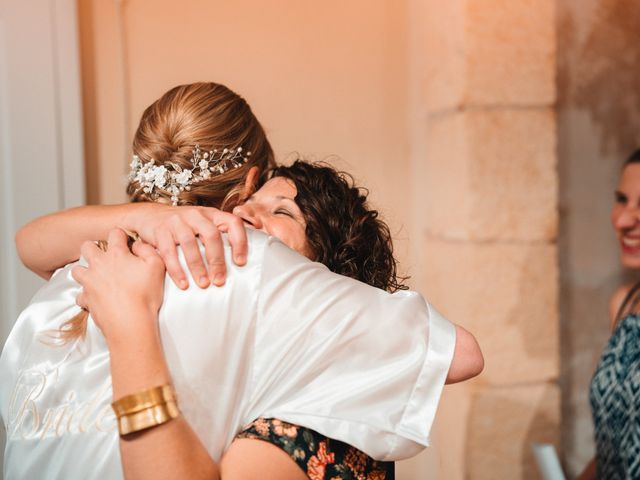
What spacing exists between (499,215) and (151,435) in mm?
1614

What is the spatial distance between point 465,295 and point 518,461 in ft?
1.98

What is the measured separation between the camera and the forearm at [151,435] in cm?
86

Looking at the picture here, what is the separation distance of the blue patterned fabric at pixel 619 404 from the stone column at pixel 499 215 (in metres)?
0.20

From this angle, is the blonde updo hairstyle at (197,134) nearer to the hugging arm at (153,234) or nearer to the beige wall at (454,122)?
the hugging arm at (153,234)

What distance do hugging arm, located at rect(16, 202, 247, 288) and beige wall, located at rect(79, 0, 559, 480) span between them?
0.94 meters

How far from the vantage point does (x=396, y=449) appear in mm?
960

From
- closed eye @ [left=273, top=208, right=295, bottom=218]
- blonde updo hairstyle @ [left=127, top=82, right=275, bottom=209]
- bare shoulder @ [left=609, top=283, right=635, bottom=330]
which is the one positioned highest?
blonde updo hairstyle @ [left=127, top=82, right=275, bottom=209]

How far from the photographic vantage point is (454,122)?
7.27 ft

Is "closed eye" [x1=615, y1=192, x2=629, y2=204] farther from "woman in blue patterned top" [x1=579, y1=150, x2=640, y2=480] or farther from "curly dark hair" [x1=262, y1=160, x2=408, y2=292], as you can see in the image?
"curly dark hair" [x1=262, y1=160, x2=408, y2=292]

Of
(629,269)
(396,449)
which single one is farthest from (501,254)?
(396,449)

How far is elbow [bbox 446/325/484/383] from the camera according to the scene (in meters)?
1.00

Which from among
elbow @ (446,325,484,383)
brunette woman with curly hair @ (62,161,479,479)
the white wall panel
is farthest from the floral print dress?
the white wall panel

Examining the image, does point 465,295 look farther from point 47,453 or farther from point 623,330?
point 47,453

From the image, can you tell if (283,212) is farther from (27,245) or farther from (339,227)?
(27,245)
